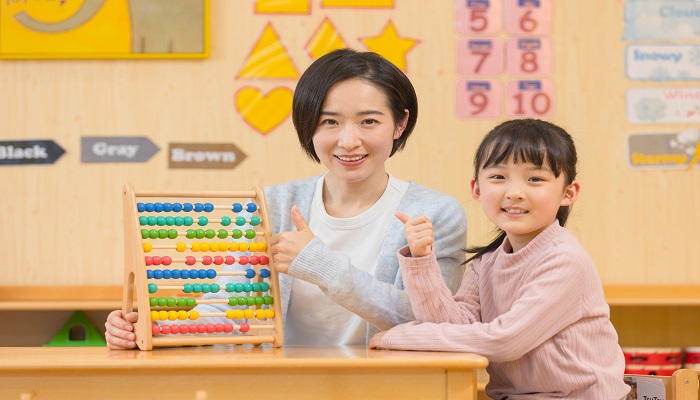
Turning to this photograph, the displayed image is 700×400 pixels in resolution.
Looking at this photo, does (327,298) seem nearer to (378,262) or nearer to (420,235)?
(378,262)

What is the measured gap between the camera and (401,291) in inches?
75.3

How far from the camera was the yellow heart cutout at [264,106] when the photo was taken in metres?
3.77

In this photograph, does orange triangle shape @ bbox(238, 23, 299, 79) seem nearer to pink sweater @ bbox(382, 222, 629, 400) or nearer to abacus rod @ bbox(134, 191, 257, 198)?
abacus rod @ bbox(134, 191, 257, 198)

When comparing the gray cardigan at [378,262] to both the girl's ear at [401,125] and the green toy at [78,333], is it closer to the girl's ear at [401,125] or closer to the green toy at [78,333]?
the girl's ear at [401,125]

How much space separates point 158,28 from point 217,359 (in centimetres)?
248

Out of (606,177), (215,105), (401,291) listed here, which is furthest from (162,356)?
(606,177)

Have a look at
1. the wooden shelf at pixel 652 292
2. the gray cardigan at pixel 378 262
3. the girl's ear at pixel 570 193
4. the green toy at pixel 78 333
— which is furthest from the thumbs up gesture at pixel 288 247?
the wooden shelf at pixel 652 292

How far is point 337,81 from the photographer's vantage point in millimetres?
2041

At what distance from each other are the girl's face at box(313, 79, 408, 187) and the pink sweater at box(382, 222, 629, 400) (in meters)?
0.34

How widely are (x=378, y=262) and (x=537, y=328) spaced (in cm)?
52

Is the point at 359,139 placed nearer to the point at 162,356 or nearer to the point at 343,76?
the point at 343,76

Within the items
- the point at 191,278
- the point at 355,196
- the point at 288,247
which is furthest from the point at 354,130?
the point at 191,278

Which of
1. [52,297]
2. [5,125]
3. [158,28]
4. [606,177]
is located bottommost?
[52,297]

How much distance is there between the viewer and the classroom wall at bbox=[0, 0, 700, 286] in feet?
12.3
